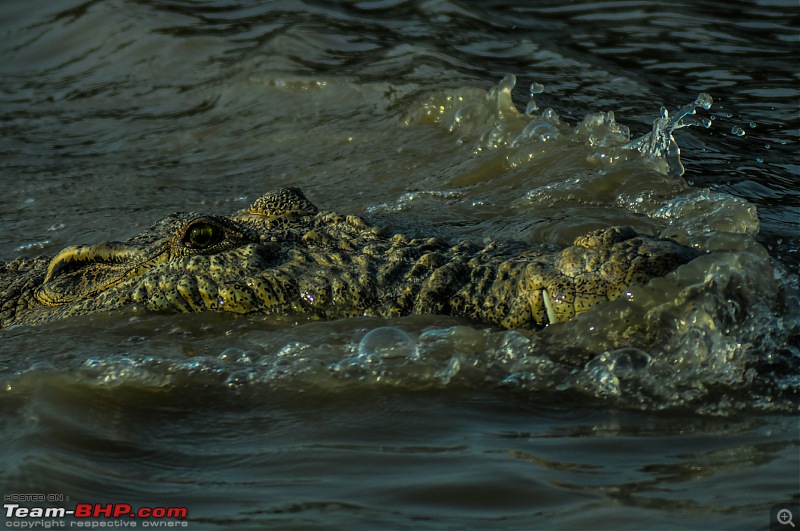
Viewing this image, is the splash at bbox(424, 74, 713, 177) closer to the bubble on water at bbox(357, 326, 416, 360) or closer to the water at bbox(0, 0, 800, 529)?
the water at bbox(0, 0, 800, 529)

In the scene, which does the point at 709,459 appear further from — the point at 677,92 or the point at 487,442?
the point at 677,92

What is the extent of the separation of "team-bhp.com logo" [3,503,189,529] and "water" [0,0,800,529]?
1.9 inches

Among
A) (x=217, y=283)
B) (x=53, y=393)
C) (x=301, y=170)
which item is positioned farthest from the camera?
(x=301, y=170)

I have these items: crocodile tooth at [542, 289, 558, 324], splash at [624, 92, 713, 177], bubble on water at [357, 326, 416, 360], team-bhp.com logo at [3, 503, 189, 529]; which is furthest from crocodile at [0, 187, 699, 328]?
splash at [624, 92, 713, 177]

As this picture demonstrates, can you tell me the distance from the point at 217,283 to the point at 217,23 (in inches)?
315

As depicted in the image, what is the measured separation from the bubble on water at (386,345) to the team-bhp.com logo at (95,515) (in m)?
1.24

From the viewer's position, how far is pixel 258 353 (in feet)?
14.1

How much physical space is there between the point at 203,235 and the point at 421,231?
45.7 inches

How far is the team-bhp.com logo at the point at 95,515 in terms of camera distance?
3.01 meters

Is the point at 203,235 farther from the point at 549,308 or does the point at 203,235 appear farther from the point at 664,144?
the point at 664,144

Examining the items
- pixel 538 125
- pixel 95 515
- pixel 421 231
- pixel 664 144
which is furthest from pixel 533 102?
pixel 95 515

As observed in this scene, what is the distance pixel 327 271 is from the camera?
174 inches

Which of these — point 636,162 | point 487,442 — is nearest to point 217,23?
point 636,162

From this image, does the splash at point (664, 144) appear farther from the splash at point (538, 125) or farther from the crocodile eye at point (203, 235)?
the crocodile eye at point (203, 235)
